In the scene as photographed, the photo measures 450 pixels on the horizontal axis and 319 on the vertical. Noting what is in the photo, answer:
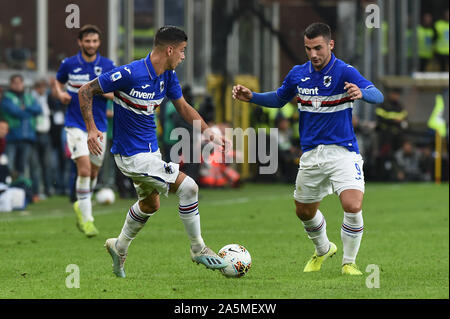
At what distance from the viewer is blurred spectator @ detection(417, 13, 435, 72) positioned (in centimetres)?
2709

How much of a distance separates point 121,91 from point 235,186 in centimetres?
1336

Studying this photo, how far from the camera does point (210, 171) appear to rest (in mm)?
21484

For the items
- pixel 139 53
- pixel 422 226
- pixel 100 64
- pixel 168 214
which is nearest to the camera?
pixel 100 64

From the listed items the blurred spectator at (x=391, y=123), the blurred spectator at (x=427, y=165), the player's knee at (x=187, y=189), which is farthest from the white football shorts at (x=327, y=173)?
the blurred spectator at (x=427, y=165)

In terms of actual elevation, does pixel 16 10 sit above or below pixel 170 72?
above

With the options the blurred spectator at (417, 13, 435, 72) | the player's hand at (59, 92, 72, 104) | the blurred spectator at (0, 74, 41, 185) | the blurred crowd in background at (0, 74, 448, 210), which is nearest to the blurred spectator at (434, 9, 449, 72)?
the blurred spectator at (417, 13, 435, 72)

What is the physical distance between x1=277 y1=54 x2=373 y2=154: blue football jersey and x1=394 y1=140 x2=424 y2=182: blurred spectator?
1583 cm

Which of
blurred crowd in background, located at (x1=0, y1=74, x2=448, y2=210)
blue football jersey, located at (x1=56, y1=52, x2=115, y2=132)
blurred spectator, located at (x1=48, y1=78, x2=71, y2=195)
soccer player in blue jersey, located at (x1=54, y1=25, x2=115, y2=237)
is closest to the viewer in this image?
soccer player in blue jersey, located at (x1=54, y1=25, x2=115, y2=237)

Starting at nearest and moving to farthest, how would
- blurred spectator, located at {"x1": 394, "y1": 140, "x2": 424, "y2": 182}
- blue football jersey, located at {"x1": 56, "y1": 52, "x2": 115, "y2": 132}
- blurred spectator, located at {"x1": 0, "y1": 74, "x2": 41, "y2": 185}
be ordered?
blue football jersey, located at {"x1": 56, "y1": 52, "x2": 115, "y2": 132}
blurred spectator, located at {"x1": 0, "y1": 74, "x2": 41, "y2": 185}
blurred spectator, located at {"x1": 394, "y1": 140, "x2": 424, "y2": 182}

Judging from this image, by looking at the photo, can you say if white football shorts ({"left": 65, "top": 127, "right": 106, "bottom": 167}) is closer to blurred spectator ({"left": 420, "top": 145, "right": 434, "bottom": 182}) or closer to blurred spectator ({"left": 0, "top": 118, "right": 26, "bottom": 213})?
blurred spectator ({"left": 0, "top": 118, "right": 26, "bottom": 213})

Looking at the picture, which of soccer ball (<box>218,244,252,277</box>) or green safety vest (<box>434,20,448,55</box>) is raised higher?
green safety vest (<box>434,20,448,55</box>)

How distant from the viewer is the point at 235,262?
817cm
